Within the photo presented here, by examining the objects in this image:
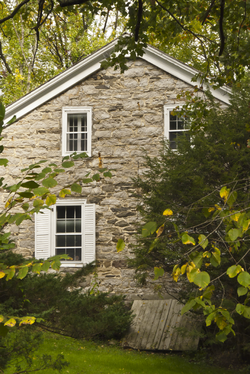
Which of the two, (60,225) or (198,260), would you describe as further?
(60,225)

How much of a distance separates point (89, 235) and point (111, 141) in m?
2.82

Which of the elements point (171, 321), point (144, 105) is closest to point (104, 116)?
point (144, 105)

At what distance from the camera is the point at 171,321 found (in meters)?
9.29

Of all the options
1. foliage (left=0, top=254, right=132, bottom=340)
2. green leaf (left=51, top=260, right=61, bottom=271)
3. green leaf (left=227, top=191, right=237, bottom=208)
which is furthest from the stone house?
green leaf (left=51, top=260, right=61, bottom=271)

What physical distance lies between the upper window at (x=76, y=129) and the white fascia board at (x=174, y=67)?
94.4 inches

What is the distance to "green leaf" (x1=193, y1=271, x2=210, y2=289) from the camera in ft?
6.05

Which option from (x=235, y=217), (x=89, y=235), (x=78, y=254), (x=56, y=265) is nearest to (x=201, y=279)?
(x=235, y=217)

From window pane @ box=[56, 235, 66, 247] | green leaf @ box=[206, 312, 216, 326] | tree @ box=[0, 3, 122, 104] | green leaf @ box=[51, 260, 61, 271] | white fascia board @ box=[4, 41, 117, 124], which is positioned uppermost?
tree @ box=[0, 3, 122, 104]

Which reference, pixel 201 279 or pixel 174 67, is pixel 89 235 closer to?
pixel 174 67

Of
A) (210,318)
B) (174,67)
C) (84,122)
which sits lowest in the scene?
(210,318)

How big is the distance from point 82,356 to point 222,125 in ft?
18.8

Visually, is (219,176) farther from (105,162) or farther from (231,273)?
(231,273)

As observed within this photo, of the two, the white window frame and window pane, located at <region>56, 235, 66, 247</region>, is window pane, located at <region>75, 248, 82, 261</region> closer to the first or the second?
the white window frame

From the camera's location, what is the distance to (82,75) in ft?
36.4
